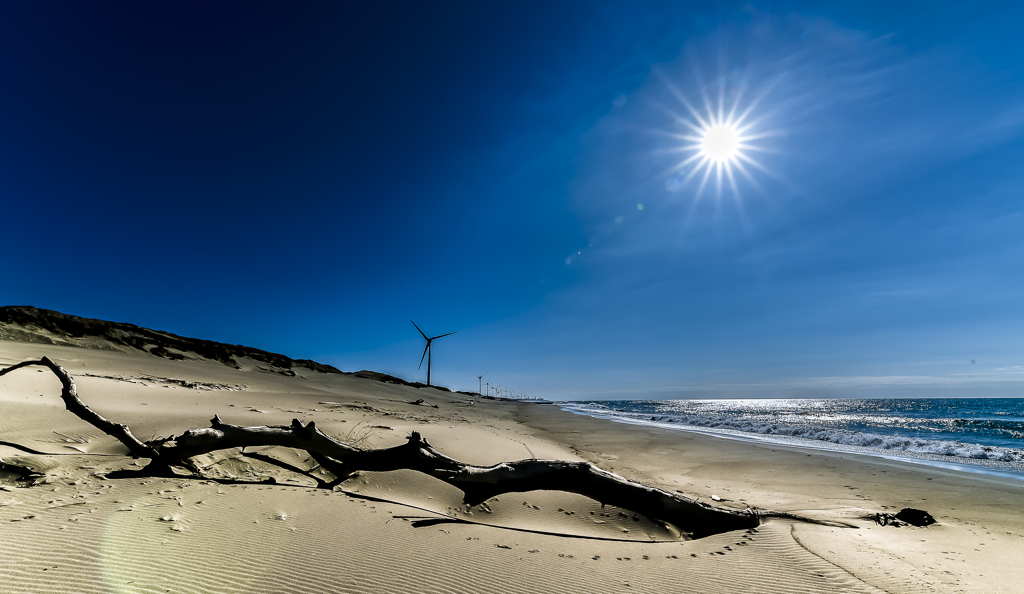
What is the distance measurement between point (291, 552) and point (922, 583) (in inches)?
189

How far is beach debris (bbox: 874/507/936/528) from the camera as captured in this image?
4738 millimetres

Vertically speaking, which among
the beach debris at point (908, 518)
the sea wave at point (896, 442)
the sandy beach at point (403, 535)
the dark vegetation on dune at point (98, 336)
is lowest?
the sea wave at point (896, 442)

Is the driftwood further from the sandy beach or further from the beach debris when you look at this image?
the beach debris

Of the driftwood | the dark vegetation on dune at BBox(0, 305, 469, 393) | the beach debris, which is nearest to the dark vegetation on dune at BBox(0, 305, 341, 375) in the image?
the dark vegetation on dune at BBox(0, 305, 469, 393)

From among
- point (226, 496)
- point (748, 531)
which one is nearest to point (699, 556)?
point (748, 531)

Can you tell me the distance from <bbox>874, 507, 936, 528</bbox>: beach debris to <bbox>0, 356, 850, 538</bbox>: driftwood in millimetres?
706

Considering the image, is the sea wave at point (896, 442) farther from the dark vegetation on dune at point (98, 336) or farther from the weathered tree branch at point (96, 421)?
the dark vegetation on dune at point (98, 336)

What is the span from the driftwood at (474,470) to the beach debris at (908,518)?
2.32ft

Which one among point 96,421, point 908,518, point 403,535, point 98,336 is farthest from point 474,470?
point 98,336

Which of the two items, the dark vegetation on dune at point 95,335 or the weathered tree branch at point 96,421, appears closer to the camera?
the weathered tree branch at point 96,421

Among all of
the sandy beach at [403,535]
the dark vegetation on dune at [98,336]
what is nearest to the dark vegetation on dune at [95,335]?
the dark vegetation on dune at [98,336]

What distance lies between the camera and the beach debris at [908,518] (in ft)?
15.5

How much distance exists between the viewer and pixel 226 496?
428 centimetres

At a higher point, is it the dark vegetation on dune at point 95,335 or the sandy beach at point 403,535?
the dark vegetation on dune at point 95,335
